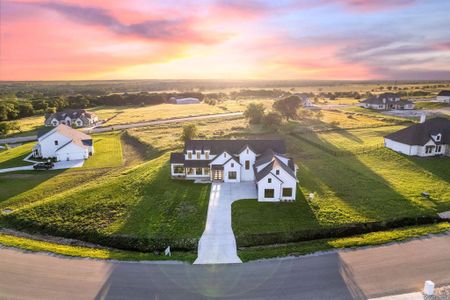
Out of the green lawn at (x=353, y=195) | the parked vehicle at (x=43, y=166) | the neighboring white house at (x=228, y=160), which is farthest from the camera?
the parked vehicle at (x=43, y=166)

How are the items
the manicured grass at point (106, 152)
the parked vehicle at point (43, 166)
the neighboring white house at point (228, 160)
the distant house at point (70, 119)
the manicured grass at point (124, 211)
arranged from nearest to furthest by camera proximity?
the manicured grass at point (124, 211), the neighboring white house at point (228, 160), the parked vehicle at point (43, 166), the manicured grass at point (106, 152), the distant house at point (70, 119)

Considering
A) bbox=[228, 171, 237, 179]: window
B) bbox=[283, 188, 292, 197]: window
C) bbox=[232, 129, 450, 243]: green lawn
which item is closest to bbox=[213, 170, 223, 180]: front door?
bbox=[228, 171, 237, 179]: window

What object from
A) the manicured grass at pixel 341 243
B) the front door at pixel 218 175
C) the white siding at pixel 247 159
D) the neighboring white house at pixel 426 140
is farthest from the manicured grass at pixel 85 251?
the neighboring white house at pixel 426 140

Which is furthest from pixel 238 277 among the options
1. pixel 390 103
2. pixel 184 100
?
pixel 184 100

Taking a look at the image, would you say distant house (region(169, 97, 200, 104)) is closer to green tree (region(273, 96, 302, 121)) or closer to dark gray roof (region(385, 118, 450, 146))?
green tree (region(273, 96, 302, 121))

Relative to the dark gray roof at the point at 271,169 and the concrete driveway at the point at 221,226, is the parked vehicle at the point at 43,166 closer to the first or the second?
the concrete driveway at the point at 221,226

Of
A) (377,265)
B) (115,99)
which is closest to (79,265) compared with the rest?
(377,265)
